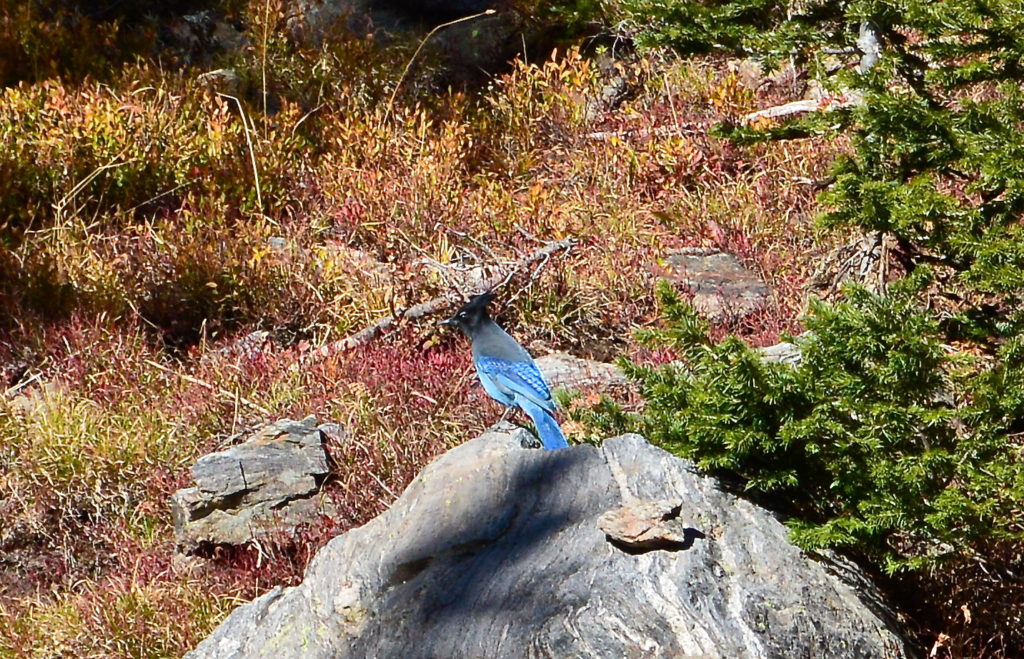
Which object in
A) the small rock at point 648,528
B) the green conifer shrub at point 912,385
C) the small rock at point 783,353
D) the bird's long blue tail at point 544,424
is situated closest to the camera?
the small rock at point 648,528

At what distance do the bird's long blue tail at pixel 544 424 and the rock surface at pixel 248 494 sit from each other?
1302 mm

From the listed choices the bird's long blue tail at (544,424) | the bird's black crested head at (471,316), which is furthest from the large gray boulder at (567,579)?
the bird's black crested head at (471,316)

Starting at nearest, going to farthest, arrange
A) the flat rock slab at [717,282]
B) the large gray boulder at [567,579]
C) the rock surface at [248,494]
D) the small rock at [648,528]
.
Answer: the large gray boulder at [567,579], the small rock at [648,528], the rock surface at [248,494], the flat rock slab at [717,282]

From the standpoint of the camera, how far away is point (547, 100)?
11578 millimetres

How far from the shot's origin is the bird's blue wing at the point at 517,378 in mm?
6312

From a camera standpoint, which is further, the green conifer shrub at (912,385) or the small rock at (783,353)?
the small rock at (783,353)

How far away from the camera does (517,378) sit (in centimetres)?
644

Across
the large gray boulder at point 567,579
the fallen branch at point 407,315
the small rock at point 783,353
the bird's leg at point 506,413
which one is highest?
the large gray boulder at point 567,579

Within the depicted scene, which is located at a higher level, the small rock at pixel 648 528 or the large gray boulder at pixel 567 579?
the small rock at pixel 648 528

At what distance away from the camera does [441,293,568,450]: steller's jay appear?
20.6 feet

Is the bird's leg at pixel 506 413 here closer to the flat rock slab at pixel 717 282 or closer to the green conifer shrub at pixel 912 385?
the green conifer shrub at pixel 912 385

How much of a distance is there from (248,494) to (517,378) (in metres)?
1.61

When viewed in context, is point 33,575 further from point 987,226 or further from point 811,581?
point 987,226

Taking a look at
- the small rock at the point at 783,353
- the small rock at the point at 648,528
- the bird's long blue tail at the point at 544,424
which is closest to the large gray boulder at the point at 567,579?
the small rock at the point at 648,528
